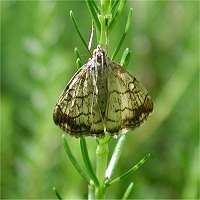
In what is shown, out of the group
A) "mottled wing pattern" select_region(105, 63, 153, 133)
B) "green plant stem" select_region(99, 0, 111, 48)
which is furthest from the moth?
"green plant stem" select_region(99, 0, 111, 48)

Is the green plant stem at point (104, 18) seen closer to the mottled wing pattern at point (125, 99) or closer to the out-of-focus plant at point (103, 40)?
the out-of-focus plant at point (103, 40)

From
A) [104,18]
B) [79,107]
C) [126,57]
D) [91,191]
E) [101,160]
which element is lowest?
[91,191]

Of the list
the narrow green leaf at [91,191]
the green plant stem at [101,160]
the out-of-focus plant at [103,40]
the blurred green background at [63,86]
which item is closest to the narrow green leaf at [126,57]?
the out-of-focus plant at [103,40]

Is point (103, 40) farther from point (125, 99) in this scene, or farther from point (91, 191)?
point (91, 191)

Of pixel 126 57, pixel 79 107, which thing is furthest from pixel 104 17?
pixel 79 107

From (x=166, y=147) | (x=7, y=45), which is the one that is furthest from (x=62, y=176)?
→ (x=7, y=45)

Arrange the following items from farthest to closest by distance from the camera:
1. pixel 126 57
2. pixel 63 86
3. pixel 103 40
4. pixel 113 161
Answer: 1. pixel 63 86
2. pixel 113 161
3. pixel 126 57
4. pixel 103 40
